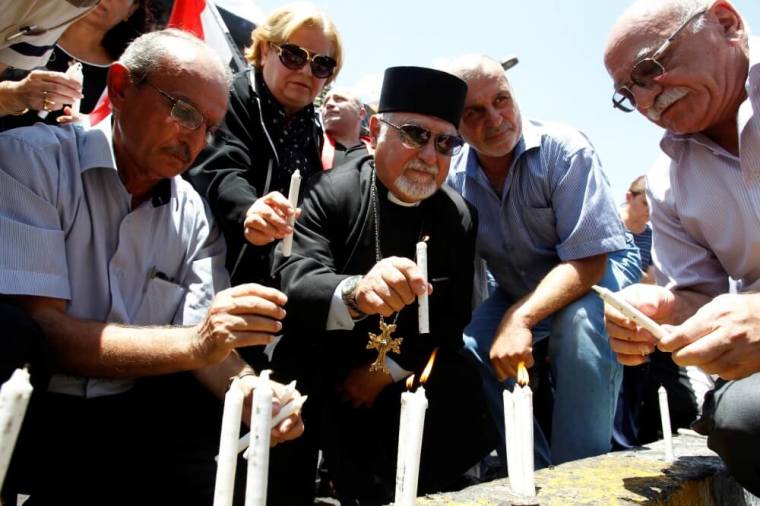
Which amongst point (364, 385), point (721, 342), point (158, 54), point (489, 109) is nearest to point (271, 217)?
point (158, 54)

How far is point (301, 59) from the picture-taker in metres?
4.03

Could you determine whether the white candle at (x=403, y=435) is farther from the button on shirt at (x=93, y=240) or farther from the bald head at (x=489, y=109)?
the bald head at (x=489, y=109)

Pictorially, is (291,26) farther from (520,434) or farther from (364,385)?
(520,434)

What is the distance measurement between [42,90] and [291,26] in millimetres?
1560

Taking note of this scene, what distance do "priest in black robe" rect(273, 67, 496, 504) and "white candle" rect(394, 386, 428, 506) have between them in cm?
169

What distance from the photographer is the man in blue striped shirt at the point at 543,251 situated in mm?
3887

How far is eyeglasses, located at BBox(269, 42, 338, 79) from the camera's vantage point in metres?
4.01

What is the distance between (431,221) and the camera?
13.2 ft

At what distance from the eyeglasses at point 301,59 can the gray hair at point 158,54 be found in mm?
833


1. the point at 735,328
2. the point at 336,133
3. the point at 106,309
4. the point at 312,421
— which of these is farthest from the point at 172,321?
the point at 336,133

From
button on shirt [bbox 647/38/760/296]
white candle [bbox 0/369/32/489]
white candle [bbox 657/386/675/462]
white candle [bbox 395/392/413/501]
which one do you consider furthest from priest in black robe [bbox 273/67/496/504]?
white candle [bbox 0/369/32/489]

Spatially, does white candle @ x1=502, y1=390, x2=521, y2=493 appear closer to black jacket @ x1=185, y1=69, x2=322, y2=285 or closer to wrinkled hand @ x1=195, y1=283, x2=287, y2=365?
wrinkled hand @ x1=195, y1=283, x2=287, y2=365

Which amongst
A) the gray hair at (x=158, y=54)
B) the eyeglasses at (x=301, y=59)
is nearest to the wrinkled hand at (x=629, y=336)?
the gray hair at (x=158, y=54)

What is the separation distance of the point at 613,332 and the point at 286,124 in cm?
240
